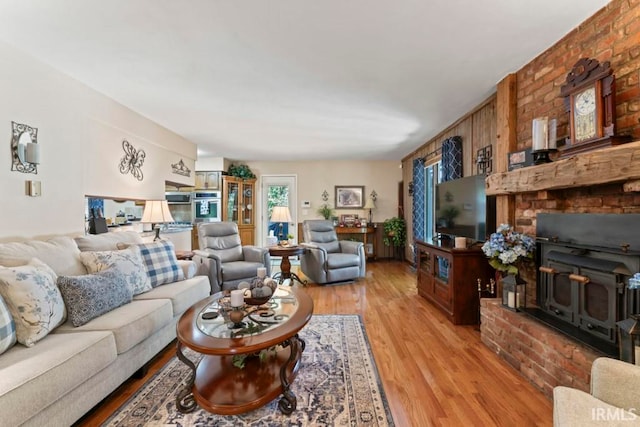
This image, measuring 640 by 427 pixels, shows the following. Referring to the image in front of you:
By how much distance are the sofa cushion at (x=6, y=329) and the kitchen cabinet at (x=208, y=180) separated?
16.7 ft

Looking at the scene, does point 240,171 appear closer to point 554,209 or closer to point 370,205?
point 370,205

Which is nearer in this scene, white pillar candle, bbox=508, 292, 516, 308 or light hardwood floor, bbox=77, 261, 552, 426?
light hardwood floor, bbox=77, 261, 552, 426

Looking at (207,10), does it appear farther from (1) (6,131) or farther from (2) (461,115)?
(2) (461,115)

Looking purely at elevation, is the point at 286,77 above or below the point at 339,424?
above

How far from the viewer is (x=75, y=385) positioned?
57.9 inches

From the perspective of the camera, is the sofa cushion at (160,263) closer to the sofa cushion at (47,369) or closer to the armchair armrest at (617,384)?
the sofa cushion at (47,369)

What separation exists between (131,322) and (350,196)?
545 cm

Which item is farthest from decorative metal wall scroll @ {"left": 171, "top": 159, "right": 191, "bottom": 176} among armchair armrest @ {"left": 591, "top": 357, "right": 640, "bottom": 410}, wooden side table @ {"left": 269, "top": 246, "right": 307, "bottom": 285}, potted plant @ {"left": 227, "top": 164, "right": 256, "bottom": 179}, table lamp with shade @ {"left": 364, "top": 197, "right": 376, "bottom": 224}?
armchair armrest @ {"left": 591, "top": 357, "right": 640, "bottom": 410}

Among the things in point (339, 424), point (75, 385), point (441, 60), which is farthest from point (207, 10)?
point (339, 424)

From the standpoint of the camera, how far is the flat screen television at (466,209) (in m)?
2.95

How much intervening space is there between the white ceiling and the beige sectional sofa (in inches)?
59.7

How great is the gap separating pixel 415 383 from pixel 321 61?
252 centimetres

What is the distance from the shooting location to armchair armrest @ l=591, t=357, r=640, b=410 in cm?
108

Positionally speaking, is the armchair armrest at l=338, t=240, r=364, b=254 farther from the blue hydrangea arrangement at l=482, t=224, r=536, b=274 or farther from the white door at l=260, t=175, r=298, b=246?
the blue hydrangea arrangement at l=482, t=224, r=536, b=274
